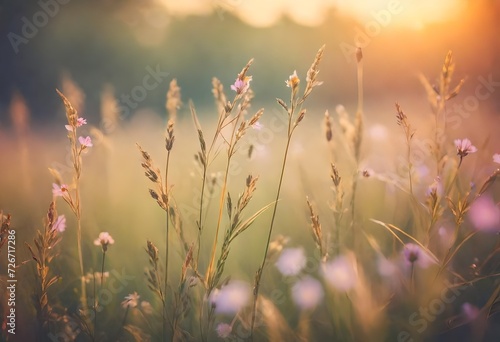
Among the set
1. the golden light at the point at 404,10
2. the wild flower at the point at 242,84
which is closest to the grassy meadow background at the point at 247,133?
the golden light at the point at 404,10

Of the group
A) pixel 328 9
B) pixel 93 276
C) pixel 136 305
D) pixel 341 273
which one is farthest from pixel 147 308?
pixel 328 9

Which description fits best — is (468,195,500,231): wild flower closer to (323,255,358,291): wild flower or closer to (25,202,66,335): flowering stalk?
(323,255,358,291): wild flower

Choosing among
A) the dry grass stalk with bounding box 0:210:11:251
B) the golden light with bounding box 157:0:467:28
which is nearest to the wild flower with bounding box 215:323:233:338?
the dry grass stalk with bounding box 0:210:11:251

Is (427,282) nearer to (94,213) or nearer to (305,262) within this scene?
(305,262)

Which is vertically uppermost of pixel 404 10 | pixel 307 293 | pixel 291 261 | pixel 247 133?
pixel 404 10

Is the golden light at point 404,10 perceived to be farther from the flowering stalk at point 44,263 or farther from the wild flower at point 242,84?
the flowering stalk at point 44,263

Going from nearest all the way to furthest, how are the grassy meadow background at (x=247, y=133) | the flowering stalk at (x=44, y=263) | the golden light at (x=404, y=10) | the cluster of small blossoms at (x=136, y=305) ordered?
the flowering stalk at (x=44, y=263)
the cluster of small blossoms at (x=136, y=305)
the grassy meadow background at (x=247, y=133)
the golden light at (x=404, y=10)

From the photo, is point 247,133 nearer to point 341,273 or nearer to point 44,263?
point 341,273
